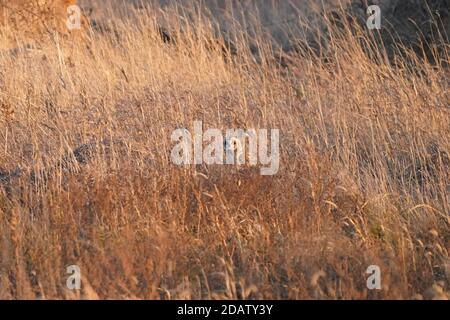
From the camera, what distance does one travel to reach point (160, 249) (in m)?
4.04

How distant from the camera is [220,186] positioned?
4.80 metres

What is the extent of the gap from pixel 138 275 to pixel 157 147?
1.53 meters

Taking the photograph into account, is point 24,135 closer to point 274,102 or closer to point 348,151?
point 274,102

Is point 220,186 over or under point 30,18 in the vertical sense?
under

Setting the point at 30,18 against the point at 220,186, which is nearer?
the point at 220,186

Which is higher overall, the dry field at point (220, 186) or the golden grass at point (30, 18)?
the golden grass at point (30, 18)

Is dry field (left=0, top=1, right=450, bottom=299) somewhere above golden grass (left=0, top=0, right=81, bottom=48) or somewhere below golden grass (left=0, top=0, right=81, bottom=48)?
below

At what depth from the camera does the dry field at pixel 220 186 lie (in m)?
3.96

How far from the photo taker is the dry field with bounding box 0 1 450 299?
3965 millimetres

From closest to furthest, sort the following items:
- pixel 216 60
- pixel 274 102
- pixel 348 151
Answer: pixel 348 151 < pixel 274 102 < pixel 216 60

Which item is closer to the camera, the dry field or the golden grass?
the dry field
